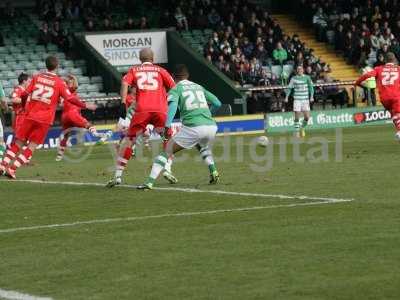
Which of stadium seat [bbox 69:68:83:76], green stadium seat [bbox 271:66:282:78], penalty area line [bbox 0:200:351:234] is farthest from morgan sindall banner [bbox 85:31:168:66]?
penalty area line [bbox 0:200:351:234]

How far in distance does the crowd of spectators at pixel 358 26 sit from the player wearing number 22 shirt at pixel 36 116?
25.9 m

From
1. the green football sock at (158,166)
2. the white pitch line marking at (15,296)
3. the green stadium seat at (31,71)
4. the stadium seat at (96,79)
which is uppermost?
the green stadium seat at (31,71)

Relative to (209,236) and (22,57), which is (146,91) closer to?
(209,236)

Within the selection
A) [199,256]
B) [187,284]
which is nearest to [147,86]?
[199,256]

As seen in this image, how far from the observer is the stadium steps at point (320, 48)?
4572 cm

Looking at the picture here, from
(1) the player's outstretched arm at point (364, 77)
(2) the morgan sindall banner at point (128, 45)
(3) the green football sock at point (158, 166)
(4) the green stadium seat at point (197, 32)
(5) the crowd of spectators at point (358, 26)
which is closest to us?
(3) the green football sock at point (158, 166)

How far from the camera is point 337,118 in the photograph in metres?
40.0

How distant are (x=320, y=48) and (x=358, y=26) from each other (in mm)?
1956

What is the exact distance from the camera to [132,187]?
1698cm

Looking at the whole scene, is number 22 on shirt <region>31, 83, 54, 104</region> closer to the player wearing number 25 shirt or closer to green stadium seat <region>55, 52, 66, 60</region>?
the player wearing number 25 shirt

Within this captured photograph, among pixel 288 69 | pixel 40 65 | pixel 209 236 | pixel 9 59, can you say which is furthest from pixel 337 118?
Answer: pixel 209 236

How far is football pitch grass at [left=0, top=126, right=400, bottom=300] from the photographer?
8.52m

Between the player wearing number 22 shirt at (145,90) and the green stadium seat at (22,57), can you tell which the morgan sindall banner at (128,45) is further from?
the player wearing number 22 shirt at (145,90)

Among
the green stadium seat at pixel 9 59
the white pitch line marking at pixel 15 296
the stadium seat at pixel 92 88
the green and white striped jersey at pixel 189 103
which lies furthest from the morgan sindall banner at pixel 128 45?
the white pitch line marking at pixel 15 296
